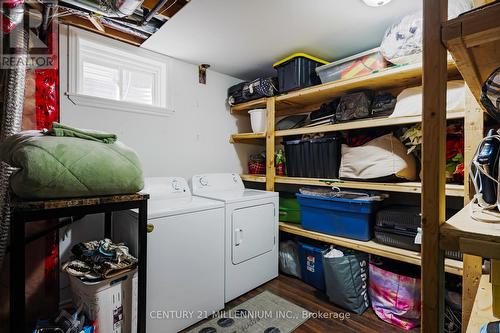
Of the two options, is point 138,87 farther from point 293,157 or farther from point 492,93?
point 492,93

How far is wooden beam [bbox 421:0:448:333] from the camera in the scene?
→ 55 cm

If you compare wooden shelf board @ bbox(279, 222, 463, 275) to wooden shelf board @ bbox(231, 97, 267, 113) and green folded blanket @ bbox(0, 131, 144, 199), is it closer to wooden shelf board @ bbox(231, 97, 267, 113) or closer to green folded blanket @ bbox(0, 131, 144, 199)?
wooden shelf board @ bbox(231, 97, 267, 113)

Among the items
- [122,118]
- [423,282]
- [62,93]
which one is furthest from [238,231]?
[62,93]

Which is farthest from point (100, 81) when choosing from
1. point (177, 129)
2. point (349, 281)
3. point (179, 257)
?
point (349, 281)

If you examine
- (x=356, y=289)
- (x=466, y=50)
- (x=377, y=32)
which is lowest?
(x=356, y=289)

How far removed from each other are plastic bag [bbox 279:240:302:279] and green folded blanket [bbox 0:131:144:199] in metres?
1.72

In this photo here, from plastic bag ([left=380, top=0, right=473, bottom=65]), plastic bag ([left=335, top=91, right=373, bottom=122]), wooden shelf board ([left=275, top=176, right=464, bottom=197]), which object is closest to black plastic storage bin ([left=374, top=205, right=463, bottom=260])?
wooden shelf board ([left=275, top=176, right=464, bottom=197])

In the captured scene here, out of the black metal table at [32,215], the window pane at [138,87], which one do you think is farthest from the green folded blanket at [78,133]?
the window pane at [138,87]

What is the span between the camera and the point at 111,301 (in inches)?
51.6

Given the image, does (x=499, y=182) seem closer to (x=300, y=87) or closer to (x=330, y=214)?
(x=330, y=214)

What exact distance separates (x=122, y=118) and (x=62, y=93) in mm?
435

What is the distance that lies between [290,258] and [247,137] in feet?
4.62

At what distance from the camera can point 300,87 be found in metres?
2.24

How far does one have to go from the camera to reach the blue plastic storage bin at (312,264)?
2.12 m
